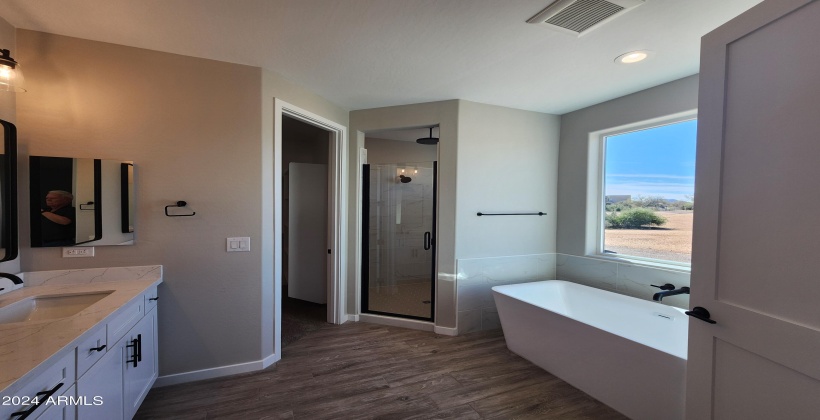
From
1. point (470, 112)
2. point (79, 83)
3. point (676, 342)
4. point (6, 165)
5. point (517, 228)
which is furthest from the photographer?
point (517, 228)

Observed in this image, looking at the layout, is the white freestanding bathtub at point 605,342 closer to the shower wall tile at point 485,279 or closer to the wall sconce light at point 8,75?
the shower wall tile at point 485,279

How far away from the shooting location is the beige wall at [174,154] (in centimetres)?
199

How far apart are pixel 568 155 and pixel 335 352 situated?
3.21 m

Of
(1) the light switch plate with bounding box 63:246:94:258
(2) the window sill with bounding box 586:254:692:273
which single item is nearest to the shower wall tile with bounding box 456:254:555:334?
(2) the window sill with bounding box 586:254:692:273

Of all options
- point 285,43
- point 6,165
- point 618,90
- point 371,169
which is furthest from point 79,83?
point 618,90

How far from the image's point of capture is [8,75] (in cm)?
154

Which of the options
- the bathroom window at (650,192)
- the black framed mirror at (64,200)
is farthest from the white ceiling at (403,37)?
the black framed mirror at (64,200)

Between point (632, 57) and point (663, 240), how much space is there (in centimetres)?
161

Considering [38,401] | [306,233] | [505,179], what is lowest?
[38,401]

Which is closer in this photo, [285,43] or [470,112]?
[285,43]

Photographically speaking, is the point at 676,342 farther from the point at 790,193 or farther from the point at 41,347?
the point at 41,347

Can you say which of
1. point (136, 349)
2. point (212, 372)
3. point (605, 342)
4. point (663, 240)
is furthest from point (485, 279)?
point (136, 349)

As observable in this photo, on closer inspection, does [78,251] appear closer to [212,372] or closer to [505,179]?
[212,372]

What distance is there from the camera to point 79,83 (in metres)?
2.04
